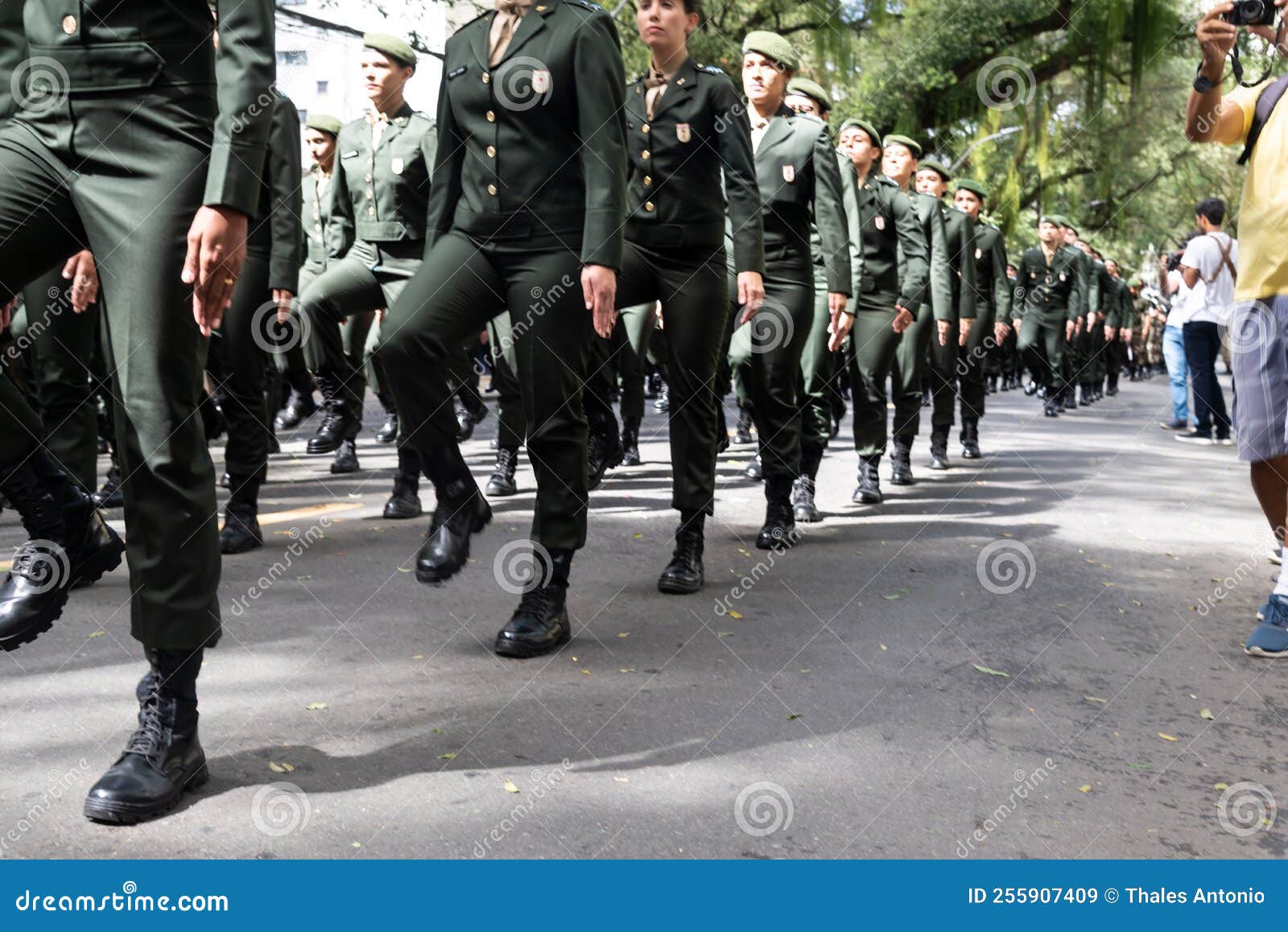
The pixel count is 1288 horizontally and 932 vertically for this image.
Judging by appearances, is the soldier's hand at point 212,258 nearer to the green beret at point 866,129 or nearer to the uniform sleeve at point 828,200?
the uniform sleeve at point 828,200

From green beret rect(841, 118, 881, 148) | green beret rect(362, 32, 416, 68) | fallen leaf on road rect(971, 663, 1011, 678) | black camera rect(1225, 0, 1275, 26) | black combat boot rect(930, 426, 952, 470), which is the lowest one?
black combat boot rect(930, 426, 952, 470)

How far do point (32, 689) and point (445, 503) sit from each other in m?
1.53

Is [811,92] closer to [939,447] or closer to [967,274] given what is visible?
[967,274]

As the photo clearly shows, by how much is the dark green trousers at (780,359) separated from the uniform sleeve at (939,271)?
3755 mm

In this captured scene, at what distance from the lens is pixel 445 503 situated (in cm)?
528

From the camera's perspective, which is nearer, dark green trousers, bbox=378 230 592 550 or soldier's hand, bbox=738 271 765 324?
dark green trousers, bbox=378 230 592 550

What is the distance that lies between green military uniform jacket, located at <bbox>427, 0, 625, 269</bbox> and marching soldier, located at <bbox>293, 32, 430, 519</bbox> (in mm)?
2805

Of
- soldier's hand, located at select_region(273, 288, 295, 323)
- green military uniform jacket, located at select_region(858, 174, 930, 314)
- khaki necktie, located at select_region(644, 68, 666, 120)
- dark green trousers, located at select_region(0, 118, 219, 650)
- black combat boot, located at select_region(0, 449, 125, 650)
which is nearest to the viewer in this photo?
dark green trousers, located at select_region(0, 118, 219, 650)

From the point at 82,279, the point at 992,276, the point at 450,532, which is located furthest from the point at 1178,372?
→ the point at 82,279

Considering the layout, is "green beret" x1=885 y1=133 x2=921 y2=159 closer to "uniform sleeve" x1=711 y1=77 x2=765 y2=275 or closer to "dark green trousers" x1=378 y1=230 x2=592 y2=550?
"uniform sleeve" x1=711 y1=77 x2=765 y2=275

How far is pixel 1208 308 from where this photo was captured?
15133 millimetres

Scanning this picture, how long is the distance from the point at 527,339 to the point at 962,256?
7.34m

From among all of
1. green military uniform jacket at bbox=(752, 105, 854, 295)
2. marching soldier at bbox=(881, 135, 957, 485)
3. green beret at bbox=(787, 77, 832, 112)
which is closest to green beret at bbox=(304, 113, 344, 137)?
green beret at bbox=(787, 77, 832, 112)

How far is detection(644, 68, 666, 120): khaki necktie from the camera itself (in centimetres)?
620
